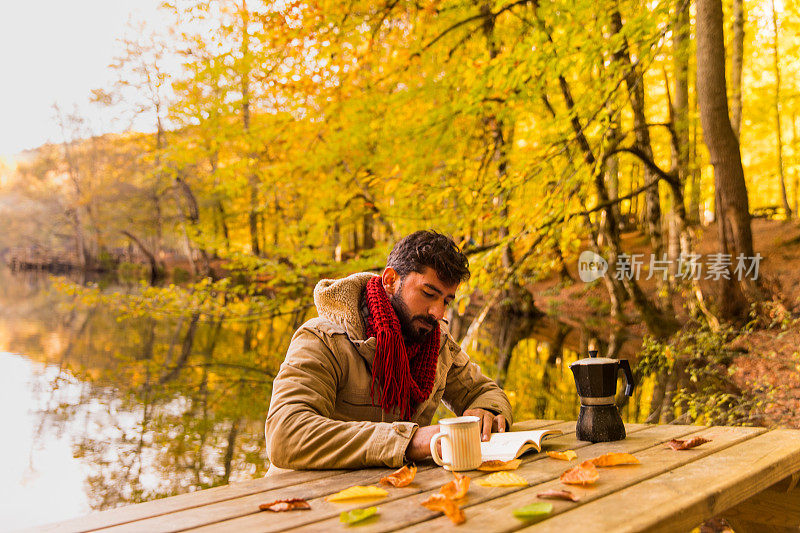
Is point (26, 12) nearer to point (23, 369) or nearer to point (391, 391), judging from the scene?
point (23, 369)

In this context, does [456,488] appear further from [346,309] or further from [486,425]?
[346,309]

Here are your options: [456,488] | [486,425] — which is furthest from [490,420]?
[456,488]

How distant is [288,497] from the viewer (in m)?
1.71

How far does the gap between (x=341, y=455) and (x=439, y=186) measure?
540 centimetres

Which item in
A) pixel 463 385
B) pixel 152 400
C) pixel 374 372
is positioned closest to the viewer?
pixel 374 372

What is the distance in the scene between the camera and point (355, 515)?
1.45 metres

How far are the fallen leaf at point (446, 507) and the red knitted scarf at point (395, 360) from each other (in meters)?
0.84

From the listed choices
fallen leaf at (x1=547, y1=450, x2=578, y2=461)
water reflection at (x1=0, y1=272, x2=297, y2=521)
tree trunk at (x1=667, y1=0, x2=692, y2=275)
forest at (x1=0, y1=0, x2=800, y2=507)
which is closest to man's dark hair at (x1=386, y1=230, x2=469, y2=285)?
fallen leaf at (x1=547, y1=450, x2=578, y2=461)

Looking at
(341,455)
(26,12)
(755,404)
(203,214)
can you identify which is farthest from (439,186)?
(26,12)

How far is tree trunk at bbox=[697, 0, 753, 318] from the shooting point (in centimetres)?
767

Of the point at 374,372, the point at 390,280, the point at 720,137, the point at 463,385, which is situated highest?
the point at 720,137

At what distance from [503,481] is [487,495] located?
0.10 m

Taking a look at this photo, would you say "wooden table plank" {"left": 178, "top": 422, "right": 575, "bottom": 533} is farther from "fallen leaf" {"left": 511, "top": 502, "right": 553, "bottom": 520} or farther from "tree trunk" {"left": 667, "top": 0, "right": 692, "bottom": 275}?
"tree trunk" {"left": 667, "top": 0, "right": 692, "bottom": 275}

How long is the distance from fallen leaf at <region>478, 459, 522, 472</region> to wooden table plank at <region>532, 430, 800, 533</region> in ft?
1.19
